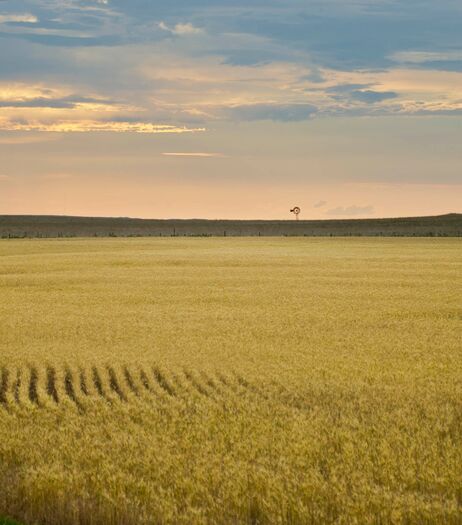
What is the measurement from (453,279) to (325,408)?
25.1m

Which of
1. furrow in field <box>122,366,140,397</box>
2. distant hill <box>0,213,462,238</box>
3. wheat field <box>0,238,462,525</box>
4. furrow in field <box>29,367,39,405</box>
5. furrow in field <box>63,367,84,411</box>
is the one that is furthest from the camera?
distant hill <box>0,213,462,238</box>

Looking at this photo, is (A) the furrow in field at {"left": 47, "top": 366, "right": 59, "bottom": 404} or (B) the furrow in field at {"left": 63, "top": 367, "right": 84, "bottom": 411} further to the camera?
(A) the furrow in field at {"left": 47, "top": 366, "right": 59, "bottom": 404}

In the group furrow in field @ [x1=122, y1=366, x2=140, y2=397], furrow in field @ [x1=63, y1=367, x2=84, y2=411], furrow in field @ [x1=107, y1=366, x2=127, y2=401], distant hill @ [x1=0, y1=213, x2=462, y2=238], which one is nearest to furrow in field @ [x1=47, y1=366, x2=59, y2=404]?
furrow in field @ [x1=63, y1=367, x2=84, y2=411]

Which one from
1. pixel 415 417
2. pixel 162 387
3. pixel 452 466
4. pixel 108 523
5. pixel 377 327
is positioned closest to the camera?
pixel 108 523

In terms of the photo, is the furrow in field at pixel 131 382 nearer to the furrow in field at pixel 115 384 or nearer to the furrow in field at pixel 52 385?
the furrow in field at pixel 115 384

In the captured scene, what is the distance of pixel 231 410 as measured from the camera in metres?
12.0

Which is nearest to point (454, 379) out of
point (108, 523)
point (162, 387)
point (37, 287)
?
point (162, 387)

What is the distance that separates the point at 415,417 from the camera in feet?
38.1

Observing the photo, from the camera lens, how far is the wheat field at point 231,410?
8398 mm

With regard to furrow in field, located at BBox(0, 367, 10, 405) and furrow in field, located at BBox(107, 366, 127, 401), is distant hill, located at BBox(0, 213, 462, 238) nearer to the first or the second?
furrow in field, located at BBox(0, 367, 10, 405)

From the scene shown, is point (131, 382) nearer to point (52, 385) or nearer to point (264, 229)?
point (52, 385)

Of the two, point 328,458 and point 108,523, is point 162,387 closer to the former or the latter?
point 328,458

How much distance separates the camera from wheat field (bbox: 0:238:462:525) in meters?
8.40

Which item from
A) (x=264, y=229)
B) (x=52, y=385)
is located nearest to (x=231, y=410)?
(x=52, y=385)
